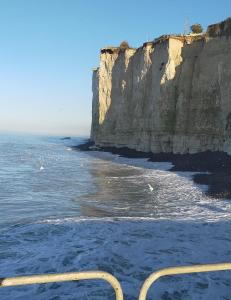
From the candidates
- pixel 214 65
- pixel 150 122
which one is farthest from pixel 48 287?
pixel 150 122

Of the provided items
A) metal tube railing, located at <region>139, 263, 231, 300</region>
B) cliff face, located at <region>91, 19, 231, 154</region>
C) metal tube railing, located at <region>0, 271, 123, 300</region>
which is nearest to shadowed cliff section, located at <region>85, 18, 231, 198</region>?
cliff face, located at <region>91, 19, 231, 154</region>

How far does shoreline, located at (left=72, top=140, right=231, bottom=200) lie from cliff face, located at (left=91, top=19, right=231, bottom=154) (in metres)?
1.06

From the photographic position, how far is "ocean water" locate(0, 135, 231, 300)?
24.1 ft

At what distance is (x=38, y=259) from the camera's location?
8727mm

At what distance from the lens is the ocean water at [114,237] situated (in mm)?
7355

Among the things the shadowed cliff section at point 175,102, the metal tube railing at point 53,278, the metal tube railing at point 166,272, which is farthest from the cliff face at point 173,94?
the metal tube railing at point 53,278

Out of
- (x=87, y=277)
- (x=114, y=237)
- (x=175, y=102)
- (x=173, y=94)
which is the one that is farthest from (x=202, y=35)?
(x=87, y=277)

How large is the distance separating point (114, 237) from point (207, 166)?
1931 cm

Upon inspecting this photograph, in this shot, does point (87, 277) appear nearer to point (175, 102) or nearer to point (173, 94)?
point (175, 102)

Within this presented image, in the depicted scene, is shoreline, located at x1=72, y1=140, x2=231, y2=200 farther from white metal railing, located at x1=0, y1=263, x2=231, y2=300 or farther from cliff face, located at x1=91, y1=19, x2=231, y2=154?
white metal railing, located at x1=0, y1=263, x2=231, y2=300

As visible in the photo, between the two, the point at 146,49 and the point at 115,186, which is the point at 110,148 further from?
the point at 115,186

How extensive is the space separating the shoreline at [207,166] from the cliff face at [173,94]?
3.47 feet

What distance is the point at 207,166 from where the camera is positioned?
93.8ft

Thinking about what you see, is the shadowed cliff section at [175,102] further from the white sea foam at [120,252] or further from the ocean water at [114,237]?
the white sea foam at [120,252]
